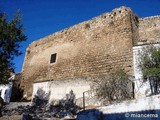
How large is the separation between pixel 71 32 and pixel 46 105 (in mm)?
6865

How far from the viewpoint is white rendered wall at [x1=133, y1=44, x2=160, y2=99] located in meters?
11.0

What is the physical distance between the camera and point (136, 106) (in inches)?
295

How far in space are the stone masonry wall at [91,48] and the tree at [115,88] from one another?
121 centimetres

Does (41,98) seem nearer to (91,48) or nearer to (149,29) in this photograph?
(91,48)

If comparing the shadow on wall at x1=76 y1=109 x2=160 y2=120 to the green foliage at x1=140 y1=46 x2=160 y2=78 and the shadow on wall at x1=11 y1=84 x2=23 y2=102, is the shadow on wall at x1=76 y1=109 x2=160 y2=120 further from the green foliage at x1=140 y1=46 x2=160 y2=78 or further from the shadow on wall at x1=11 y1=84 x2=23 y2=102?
the shadow on wall at x1=11 y1=84 x2=23 y2=102

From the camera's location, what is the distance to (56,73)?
1797cm

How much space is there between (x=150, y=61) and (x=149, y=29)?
3.95 meters

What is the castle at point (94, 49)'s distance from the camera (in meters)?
13.9

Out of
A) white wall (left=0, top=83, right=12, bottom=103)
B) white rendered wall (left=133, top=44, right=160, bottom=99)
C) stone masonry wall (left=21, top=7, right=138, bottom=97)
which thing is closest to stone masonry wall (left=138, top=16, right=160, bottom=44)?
stone masonry wall (left=21, top=7, right=138, bottom=97)

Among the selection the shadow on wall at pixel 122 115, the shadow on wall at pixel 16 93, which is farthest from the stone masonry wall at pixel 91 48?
the shadow on wall at pixel 122 115

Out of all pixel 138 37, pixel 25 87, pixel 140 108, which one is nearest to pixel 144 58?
pixel 138 37

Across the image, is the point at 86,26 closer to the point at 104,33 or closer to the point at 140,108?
the point at 104,33

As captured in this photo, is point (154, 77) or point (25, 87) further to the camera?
point (25, 87)

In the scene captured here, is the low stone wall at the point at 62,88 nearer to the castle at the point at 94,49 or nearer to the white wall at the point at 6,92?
the castle at the point at 94,49
